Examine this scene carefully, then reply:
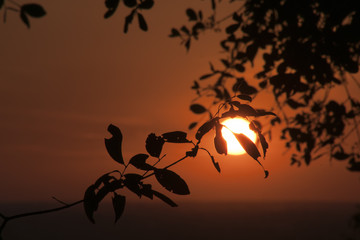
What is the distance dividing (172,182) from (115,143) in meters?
0.26

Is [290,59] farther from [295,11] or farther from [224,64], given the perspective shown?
[224,64]

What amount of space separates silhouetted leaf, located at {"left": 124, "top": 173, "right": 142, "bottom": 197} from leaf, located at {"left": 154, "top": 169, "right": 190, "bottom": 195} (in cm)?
8

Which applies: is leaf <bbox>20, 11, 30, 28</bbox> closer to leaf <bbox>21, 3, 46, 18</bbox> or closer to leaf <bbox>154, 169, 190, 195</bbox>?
leaf <bbox>21, 3, 46, 18</bbox>

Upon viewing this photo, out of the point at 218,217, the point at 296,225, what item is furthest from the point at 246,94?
the point at 218,217

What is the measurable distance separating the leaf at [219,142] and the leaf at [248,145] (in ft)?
0.26

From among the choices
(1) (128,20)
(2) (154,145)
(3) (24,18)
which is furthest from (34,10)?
(2) (154,145)

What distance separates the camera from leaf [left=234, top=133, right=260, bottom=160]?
4.45ft

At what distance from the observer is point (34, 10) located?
77.3 inches

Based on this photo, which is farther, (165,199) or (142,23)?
(142,23)

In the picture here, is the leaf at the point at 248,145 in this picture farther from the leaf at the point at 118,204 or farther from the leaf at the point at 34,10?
the leaf at the point at 34,10

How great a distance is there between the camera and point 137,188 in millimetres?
1472

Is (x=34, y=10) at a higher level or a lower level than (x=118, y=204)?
higher

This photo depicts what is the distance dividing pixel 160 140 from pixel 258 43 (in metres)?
2.15

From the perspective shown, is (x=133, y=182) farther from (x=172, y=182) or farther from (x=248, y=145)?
(x=248, y=145)
